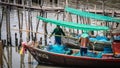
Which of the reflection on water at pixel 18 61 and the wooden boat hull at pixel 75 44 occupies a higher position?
the wooden boat hull at pixel 75 44

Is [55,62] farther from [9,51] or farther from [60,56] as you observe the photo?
[9,51]

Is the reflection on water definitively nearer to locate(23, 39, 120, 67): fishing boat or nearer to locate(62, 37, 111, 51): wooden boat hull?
locate(23, 39, 120, 67): fishing boat

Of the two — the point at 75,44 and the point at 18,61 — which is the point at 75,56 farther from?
the point at 18,61

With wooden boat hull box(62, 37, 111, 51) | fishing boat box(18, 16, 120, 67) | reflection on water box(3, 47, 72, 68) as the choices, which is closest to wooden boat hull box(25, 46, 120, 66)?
fishing boat box(18, 16, 120, 67)

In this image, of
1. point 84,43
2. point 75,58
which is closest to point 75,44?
point 84,43

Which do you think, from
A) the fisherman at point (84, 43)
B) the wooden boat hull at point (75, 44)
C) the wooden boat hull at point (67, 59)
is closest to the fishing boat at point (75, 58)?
the wooden boat hull at point (67, 59)

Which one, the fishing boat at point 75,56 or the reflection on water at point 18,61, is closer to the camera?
the fishing boat at point 75,56

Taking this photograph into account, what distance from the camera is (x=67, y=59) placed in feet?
→ 77.8

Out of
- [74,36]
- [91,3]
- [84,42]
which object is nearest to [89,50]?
[84,42]

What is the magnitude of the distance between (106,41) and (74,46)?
197 centimetres

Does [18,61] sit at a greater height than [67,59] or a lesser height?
lesser

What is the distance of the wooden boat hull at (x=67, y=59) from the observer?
903 inches

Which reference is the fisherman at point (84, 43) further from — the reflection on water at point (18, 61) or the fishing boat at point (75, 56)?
the reflection on water at point (18, 61)

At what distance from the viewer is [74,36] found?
27719 millimetres
